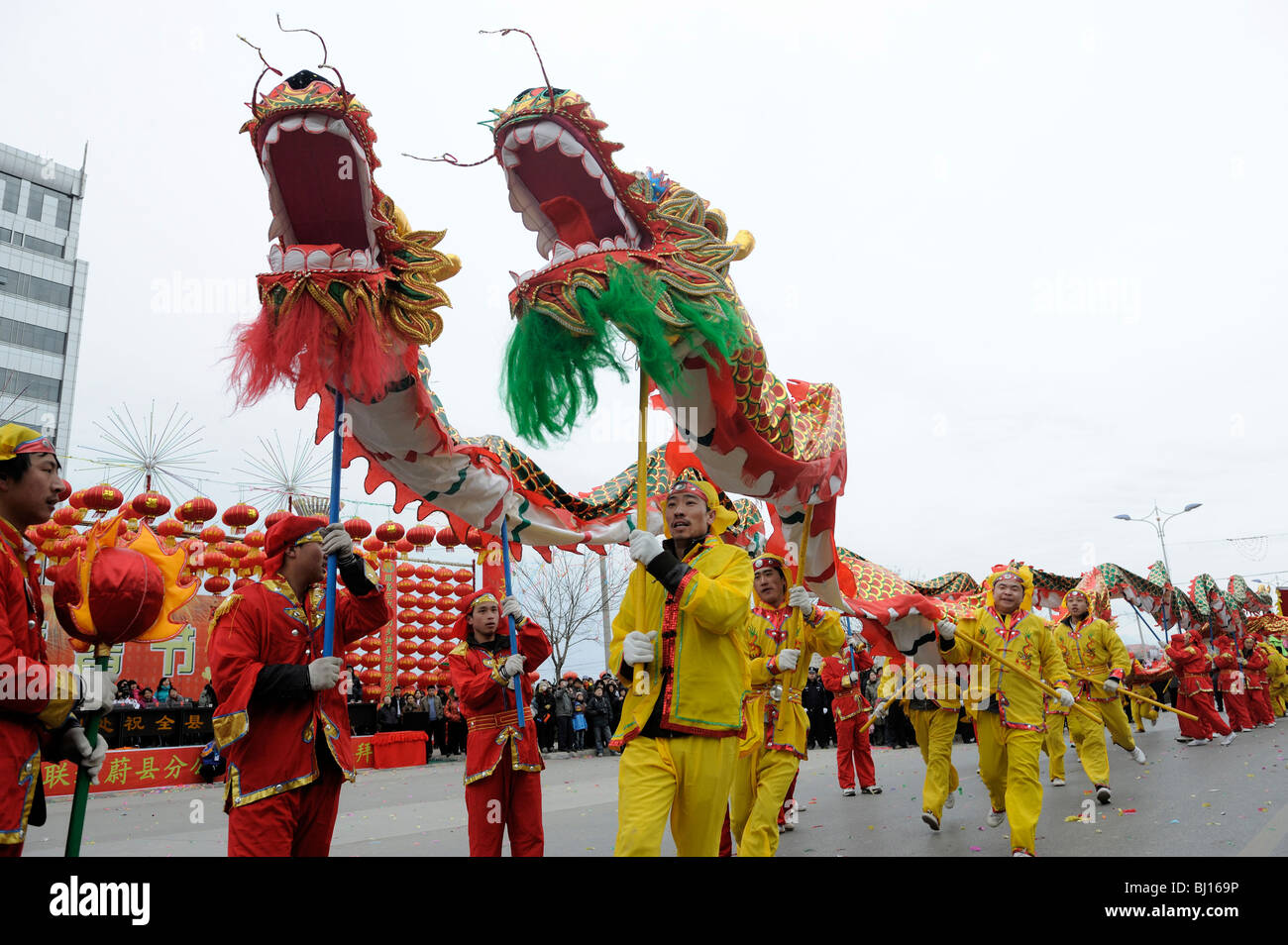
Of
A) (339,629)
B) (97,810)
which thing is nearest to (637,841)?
(339,629)

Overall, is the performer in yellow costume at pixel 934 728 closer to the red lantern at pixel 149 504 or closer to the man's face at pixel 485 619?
the man's face at pixel 485 619

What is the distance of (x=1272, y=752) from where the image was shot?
11539 millimetres

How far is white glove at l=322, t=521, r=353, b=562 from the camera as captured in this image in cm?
365

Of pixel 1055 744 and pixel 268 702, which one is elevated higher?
pixel 268 702

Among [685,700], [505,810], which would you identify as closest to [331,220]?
[685,700]

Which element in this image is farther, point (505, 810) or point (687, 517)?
point (505, 810)

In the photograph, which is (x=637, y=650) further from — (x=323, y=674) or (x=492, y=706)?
(x=492, y=706)

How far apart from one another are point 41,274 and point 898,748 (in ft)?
143

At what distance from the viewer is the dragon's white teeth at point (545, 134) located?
3.90 meters

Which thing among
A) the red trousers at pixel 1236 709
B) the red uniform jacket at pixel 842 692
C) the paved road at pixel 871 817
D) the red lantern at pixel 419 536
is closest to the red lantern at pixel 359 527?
the red lantern at pixel 419 536

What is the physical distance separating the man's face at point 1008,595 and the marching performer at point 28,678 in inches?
228

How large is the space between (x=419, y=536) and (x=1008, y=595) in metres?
9.51

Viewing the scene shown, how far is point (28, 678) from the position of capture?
8.66 ft
